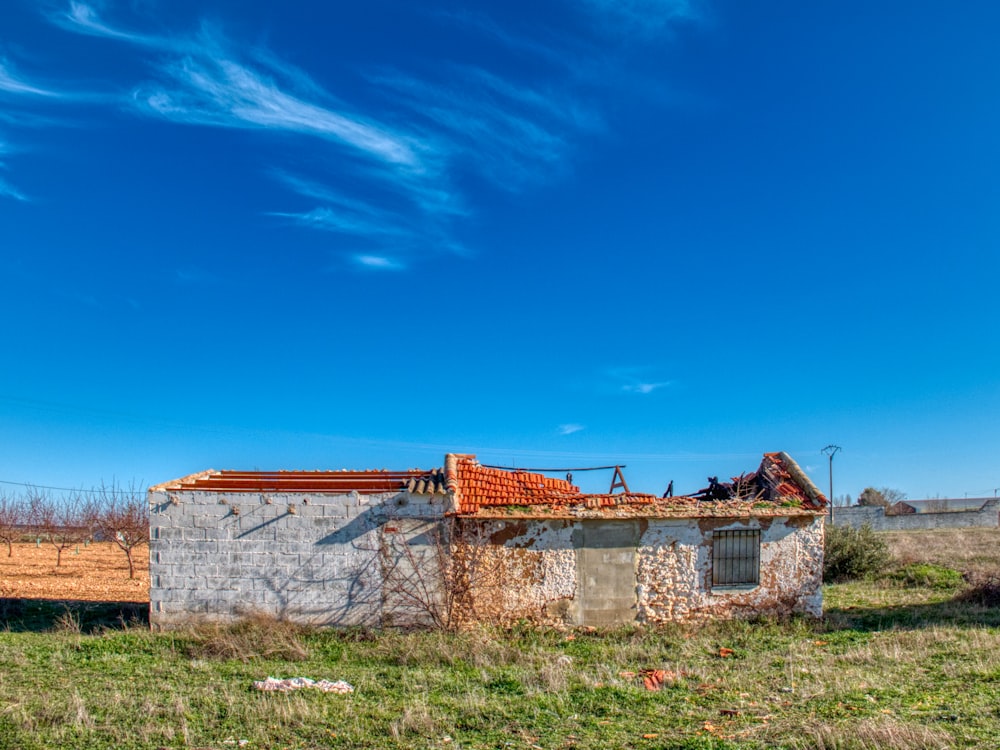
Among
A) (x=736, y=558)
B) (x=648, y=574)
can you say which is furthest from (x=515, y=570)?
(x=736, y=558)

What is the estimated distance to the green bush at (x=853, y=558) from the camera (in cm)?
2145

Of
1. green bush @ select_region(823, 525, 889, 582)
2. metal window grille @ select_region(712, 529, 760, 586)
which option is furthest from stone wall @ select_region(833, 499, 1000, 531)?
metal window grille @ select_region(712, 529, 760, 586)

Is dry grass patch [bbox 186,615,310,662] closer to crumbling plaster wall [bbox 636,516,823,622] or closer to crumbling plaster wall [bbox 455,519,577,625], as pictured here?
crumbling plaster wall [bbox 455,519,577,625]

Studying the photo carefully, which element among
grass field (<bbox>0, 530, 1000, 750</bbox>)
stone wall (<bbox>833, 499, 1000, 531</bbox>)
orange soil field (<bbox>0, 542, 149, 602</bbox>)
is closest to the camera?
grass field (<bbox>0, 530, 1000, 750</bbox>)

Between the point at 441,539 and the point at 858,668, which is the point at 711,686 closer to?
the point at 858,668

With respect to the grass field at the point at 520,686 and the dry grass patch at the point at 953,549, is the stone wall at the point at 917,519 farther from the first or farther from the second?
the grass field at the point at 520,686

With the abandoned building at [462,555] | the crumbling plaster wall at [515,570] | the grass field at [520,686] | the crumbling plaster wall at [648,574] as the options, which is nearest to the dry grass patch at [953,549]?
the crumbling plaster wall at [648,574]

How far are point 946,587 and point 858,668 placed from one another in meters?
10.5

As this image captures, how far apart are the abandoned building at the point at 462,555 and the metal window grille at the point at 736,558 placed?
0.02m

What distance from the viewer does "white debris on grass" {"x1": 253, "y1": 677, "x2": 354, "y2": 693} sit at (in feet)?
30.9

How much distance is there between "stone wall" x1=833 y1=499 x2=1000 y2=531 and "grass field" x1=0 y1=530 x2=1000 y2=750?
2979cm

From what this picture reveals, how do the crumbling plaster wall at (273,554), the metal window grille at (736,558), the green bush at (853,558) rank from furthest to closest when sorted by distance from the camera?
the green bush at (853,558) → the metal window grille at (736,558) → the crumbling plaster wall at (273,554)

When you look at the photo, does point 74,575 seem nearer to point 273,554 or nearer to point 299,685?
point 273,554

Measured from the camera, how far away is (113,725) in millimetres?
8047
